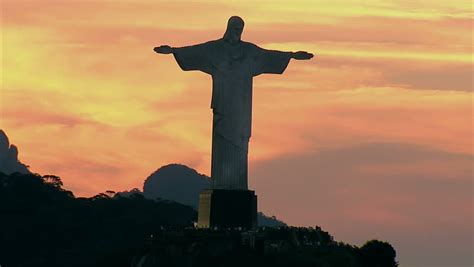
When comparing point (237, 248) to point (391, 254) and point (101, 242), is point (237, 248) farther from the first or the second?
point (101, 242)

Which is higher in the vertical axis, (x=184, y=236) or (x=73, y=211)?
(x=73, y=211)

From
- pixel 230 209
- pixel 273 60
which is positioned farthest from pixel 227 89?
pixel 230 209

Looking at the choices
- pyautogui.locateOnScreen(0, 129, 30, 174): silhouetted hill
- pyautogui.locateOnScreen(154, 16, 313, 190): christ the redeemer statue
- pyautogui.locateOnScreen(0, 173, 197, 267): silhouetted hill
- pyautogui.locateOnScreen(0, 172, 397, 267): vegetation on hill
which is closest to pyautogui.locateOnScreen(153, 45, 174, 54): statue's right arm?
pyautogui.locateOnScreen(154, 16, 313, 190): christ the redeemer statue

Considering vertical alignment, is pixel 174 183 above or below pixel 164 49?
above

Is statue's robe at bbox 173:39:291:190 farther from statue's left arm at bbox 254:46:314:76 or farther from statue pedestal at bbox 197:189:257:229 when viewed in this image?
statue pedestal at bbox 197:189:257:229

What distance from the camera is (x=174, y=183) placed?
194m

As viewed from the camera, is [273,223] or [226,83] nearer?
[226,83]

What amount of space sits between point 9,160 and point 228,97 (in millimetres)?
125864

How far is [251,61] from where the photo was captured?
58562mm

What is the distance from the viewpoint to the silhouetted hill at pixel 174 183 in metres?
190

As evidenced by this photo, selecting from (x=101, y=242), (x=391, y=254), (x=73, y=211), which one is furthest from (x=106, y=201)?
(x=391, y=254)

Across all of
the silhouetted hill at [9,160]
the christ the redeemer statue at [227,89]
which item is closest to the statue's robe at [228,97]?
the christ the redeemer statue at [227,89]

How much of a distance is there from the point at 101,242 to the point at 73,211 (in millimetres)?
7627

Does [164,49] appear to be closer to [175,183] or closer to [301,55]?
[301,55]
